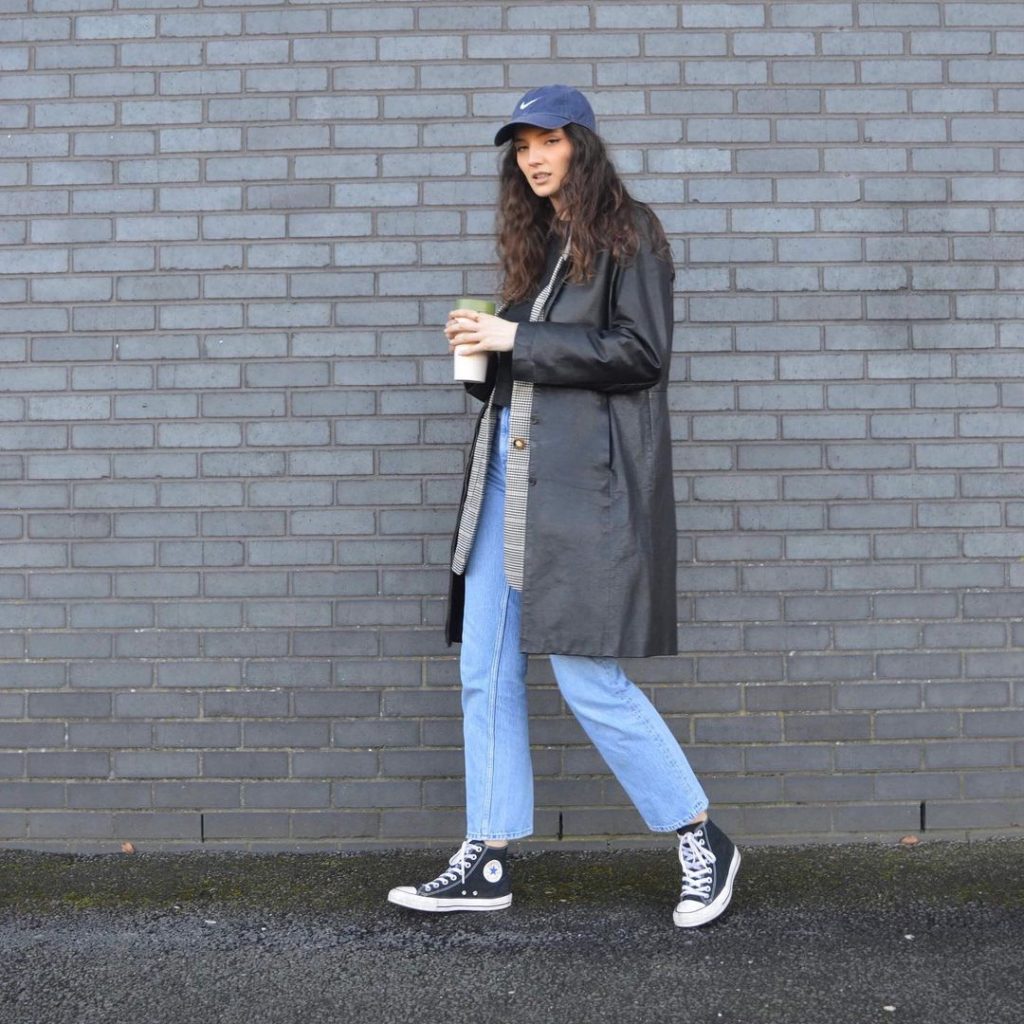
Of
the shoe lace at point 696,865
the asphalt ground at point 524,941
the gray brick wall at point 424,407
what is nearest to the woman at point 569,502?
the shoe lace at point 696,865

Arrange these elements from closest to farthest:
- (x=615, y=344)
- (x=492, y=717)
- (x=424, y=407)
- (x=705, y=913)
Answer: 1. (x=615, y=344)
2. (x=705, y=913)
3. (x=492, y=717)
4. (x=424, y=407)

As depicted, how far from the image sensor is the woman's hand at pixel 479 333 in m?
2.87

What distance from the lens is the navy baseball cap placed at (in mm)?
2930

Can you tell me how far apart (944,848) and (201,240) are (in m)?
2.89

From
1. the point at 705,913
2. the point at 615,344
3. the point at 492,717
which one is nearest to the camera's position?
the point at 615,344

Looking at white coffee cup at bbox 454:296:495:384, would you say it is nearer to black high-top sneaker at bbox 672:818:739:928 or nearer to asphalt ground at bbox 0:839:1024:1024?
black high-top sneaker at bbox 672:818:739:928

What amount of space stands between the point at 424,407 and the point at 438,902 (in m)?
1.44

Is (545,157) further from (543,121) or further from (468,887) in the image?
(468,887)

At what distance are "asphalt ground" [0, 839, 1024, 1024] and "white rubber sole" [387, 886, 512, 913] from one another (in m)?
0.03

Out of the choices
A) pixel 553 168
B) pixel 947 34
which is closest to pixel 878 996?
pixel 553 168

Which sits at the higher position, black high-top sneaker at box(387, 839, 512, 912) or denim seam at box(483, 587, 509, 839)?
denim seam at box(483, 587, 509, 839)

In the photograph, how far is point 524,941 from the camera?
294 centimetres

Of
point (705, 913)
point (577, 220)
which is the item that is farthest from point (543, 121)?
point (705, 913)

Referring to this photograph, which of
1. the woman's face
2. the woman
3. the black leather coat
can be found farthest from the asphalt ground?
the woman's face
